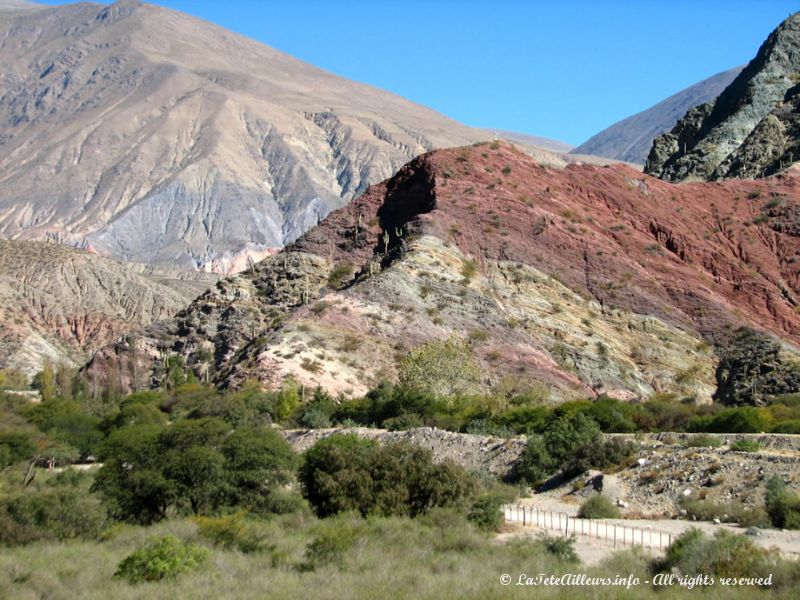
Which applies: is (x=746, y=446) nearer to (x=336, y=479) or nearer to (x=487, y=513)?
(x=487, y=513)

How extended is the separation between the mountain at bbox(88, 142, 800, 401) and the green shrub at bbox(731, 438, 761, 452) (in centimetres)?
2273

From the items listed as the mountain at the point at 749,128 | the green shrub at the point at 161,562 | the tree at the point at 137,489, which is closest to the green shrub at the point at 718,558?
the green shrub at the point at 161,562

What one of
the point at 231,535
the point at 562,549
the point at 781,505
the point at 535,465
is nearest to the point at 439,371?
the point at 535,465

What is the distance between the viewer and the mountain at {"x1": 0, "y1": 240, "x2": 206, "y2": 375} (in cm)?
9919

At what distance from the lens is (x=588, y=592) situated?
48.4ft

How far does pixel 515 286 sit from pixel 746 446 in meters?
33.4

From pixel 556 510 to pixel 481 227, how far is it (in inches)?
1584

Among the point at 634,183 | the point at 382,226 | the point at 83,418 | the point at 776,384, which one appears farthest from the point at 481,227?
the point at 83,418

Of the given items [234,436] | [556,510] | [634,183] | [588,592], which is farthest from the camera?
[634,183]

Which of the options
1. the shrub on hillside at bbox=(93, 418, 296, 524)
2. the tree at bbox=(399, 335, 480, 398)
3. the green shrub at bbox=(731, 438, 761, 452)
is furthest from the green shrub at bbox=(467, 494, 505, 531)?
the tree at bbox=(399, 335, 480, 398)

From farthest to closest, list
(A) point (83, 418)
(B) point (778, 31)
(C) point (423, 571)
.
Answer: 1. (B) point (778, 31)
2. (A) point (83, 418)
3. (C) point (423, 571)

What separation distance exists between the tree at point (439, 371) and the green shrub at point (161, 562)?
28258mm

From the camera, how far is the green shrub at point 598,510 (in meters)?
24.5

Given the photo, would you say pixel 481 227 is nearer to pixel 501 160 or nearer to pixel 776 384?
pixel 501 160
